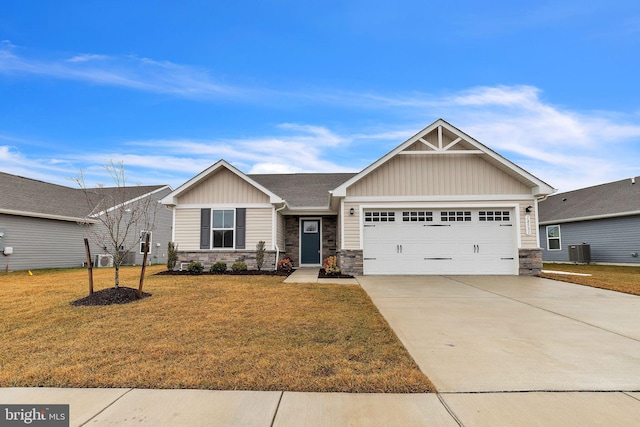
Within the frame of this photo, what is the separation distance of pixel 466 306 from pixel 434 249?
5.63 meters

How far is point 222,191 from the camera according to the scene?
13523 millimetres

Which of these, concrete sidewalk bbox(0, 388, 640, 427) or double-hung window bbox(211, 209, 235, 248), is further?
double-hung window bbox(211, 209, 235, 248)

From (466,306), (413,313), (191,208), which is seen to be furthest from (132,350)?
(191,208)

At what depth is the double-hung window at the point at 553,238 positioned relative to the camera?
20.8m

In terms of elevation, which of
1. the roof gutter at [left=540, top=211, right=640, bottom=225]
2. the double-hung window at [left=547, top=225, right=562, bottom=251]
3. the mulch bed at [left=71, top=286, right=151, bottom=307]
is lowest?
the mulch bed at [left=71, top=286, right=151, bottom=307]

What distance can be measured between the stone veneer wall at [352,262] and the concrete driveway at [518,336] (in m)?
3.22

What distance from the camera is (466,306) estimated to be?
6.64 meters

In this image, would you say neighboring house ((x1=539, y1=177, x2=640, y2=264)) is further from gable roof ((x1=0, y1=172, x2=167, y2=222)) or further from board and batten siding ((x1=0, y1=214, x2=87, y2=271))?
board and batten siding ((x1=0, y1=214, x2=87, y2=271))

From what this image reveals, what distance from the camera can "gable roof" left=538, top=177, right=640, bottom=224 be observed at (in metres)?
17.0

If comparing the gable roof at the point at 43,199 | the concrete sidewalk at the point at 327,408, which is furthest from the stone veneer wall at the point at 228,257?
the concrete sidewalk at the point at 327,408

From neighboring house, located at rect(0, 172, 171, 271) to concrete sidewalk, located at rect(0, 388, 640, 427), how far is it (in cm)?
1464

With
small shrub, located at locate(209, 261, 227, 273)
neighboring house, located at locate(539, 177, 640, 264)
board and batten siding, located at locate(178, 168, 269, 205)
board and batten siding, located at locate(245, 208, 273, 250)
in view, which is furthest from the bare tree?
neighboring house, located at locate(539, 177, 640, 264)

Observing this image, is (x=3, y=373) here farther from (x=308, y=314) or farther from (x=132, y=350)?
(x=308, y=314)

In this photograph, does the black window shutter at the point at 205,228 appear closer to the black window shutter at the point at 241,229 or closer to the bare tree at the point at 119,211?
the black window shutter at the point at 241,229
